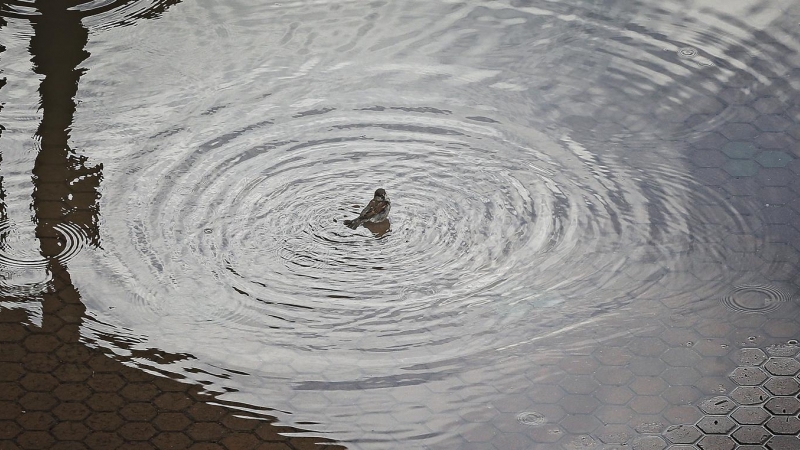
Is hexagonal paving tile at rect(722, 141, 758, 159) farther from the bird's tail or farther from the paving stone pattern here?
the paving stone pattern

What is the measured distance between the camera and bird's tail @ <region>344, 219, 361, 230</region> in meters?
7.68

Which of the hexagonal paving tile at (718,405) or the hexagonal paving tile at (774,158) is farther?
the hexagonal paving tile at (774,158)

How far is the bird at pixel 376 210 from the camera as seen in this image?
7641 millimetres

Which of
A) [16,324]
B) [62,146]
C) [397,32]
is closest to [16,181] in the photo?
[62,146]

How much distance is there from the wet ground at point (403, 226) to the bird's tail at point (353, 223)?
0.23ft

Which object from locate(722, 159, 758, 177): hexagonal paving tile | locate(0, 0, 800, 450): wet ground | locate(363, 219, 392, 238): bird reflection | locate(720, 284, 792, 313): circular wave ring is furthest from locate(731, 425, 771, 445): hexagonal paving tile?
locate(363, 219, 392, 238): bird reflection

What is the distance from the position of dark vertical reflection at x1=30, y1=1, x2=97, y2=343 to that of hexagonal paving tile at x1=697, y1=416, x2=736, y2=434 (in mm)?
4274

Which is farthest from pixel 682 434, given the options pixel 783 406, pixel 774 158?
pixel 774 158

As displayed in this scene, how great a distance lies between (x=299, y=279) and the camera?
24.1 feet

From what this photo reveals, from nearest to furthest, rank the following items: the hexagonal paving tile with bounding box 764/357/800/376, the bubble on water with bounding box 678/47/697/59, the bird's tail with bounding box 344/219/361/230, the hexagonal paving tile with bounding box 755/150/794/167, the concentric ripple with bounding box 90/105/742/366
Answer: the hexagonal paving tile with bounding box 764/357/800/376, the concentric ripple with bounding box 90/105/742/366, the bird's tail with bounding box 344/219/361/230, the hexagonal paving tile with bounding box 755/150/794/167, the bubble on water with bounding box 678/47/697/59

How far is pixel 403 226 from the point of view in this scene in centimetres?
786

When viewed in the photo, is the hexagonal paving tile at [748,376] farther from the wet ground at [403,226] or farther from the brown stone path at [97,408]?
the brown stone path at [97,408]

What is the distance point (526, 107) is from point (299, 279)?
3.12m

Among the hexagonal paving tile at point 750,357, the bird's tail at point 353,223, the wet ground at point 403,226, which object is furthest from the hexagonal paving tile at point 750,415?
the bird's tail at point 353,223
